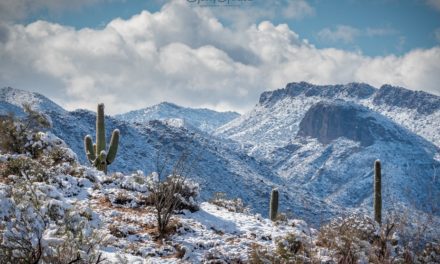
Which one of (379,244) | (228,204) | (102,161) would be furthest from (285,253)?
(102,161)

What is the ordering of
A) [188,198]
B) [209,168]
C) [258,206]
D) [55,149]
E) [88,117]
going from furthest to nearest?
[88,117] < [209,168] < [258,206] < [55,149] < [188,198]

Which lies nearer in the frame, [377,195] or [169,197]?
[169,197]

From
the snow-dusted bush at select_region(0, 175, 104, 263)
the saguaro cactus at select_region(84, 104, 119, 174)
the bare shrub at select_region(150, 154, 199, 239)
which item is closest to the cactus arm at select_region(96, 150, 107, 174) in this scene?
the saguaro cactus at select_region(84, 104, 119, 174)

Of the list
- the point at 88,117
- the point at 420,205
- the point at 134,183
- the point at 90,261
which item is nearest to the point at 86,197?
the point at 134,183

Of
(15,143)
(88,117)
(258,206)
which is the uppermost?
(88,117)

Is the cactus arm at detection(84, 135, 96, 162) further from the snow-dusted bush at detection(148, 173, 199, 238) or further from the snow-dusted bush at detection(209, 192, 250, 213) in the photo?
the snow-dusted bush at detection(148, 173, 199, 238)

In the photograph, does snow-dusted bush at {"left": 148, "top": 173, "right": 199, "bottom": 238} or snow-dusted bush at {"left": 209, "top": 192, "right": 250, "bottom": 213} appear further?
snow-dusted bush at {"left": 209, "top": 192, "right": 250, "bottom": 213}

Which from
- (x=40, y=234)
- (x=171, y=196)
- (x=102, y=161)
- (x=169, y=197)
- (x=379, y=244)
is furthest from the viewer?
(x=102, y=161)

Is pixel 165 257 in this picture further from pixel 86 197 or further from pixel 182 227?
pixel 86 197

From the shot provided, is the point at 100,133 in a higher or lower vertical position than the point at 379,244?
higher

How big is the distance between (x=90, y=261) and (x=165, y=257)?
173 inches

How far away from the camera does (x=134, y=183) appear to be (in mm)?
15438

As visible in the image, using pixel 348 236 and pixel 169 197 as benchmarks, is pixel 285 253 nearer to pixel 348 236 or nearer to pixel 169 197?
pixel 348 236

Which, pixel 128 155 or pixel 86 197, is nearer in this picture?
pixel 86 197
